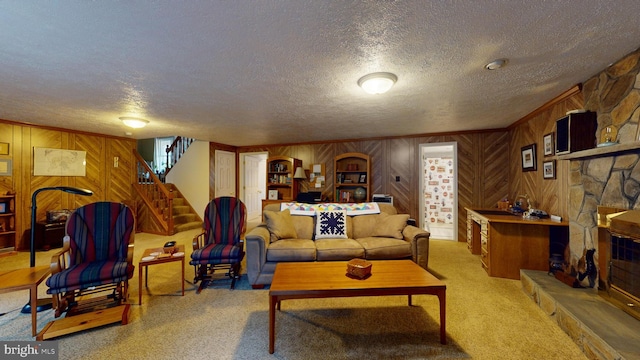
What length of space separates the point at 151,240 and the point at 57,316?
3.04m

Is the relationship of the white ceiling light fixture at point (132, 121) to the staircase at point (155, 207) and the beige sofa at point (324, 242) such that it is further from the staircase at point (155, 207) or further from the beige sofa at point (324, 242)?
the beige sofa at point (324, 242)

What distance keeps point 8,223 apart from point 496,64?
745cm

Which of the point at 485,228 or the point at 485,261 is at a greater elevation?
the point at 485,228

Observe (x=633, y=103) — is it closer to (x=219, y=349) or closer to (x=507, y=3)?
(x=507, y=3)

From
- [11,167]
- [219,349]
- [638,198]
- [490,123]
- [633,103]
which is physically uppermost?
[490,123]

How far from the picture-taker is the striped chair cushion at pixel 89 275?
2.08 meters

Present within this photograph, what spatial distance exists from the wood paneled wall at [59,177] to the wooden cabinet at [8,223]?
0.07 metres

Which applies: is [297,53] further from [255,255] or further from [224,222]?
[224,222]

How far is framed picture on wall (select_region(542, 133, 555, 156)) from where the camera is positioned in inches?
124

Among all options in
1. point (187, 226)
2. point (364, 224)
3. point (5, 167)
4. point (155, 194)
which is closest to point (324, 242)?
point (364, 224)

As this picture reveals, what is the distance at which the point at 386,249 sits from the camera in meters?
3.02

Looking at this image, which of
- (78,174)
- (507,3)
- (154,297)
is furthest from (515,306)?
(78,174)

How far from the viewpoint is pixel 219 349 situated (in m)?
1.84

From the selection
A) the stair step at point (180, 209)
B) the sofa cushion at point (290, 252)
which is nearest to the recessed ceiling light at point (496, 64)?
the sofa cushion at point (290, 252)
